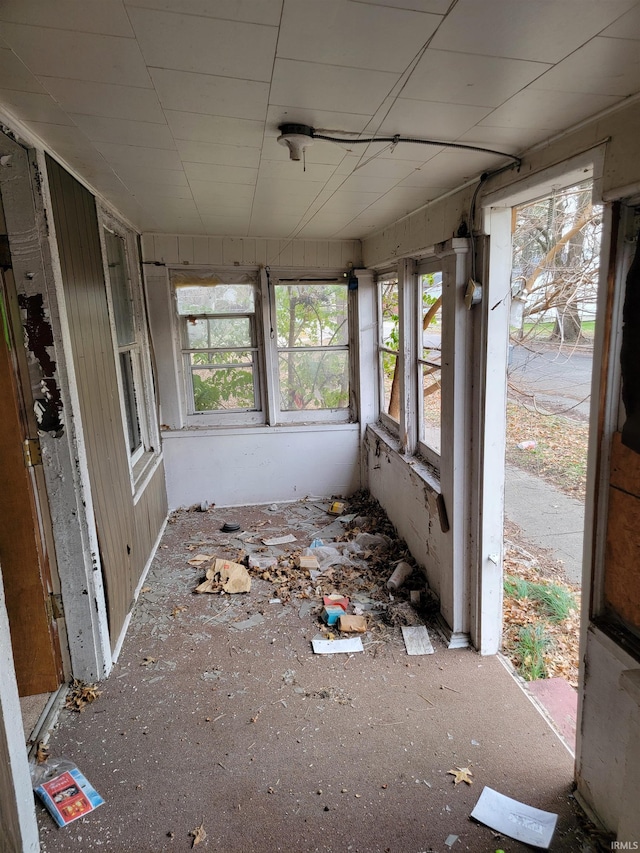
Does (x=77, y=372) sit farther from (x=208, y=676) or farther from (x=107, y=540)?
(x=208, y=676)

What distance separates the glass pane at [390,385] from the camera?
429 centimetres

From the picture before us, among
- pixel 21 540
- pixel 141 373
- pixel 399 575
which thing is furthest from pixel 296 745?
pixel 141 373

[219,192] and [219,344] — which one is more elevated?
[219,192]

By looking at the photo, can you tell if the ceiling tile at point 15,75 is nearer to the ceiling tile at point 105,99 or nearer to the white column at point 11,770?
the ceiling tile at point 105,99

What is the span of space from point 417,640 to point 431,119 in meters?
2.49

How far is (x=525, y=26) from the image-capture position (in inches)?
41.1

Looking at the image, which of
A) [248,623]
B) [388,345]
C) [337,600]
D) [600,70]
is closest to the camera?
[600,70]

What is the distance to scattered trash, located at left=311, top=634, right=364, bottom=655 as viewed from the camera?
261 cm

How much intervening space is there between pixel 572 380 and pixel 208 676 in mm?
3734

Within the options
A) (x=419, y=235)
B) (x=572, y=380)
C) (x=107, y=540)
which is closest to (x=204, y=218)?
(x=419, y=235)

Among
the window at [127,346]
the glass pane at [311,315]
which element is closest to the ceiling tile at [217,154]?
the window at [127,346]

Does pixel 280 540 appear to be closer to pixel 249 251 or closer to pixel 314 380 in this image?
pixel 314 380

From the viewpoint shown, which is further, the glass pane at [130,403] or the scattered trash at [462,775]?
the glass pane at [130,403]

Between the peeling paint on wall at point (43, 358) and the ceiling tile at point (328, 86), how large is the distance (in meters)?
1.29
